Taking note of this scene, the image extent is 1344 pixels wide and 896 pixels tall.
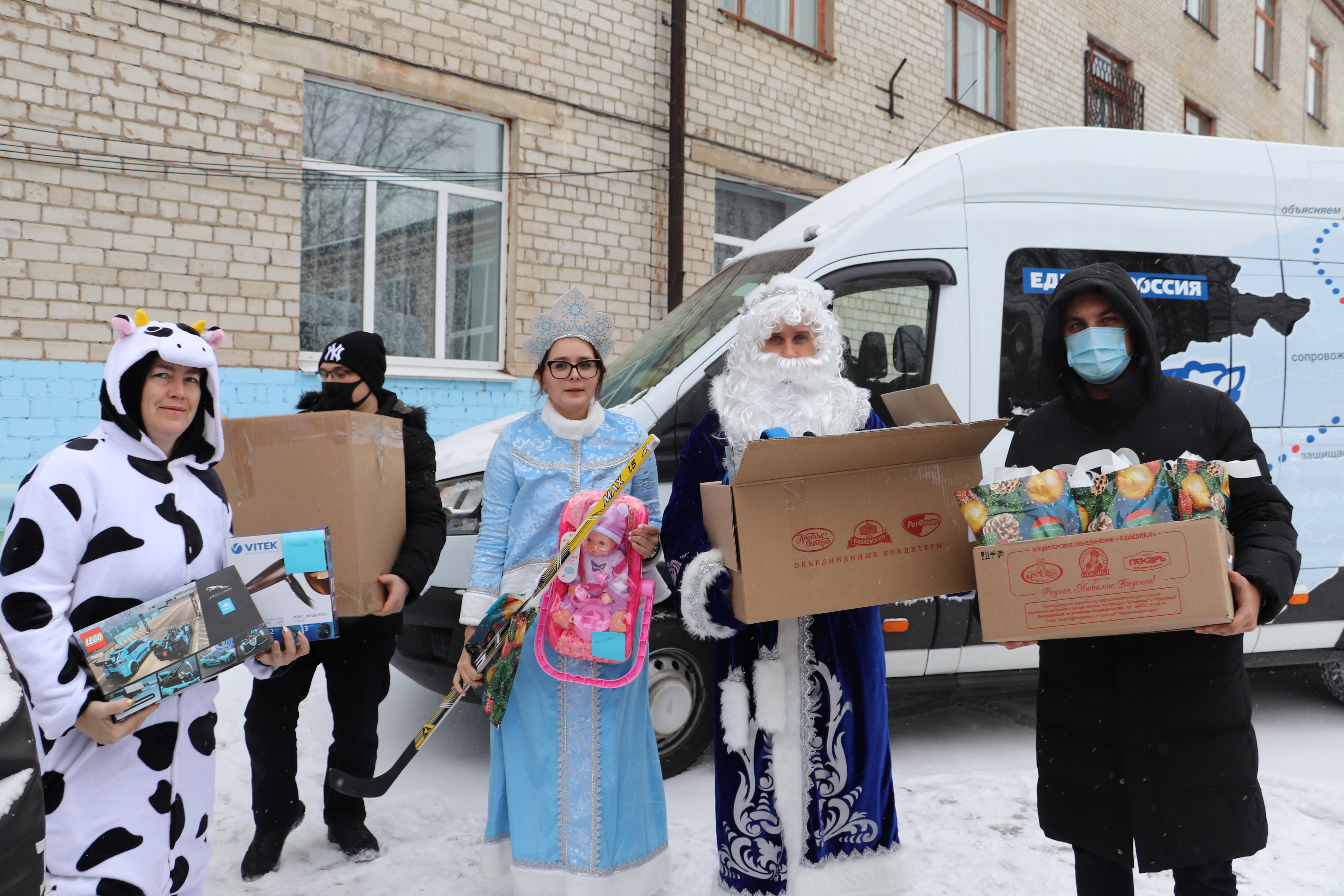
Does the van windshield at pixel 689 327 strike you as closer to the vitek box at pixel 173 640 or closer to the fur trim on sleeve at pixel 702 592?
the fur trim on sleeve at pixel 702 592

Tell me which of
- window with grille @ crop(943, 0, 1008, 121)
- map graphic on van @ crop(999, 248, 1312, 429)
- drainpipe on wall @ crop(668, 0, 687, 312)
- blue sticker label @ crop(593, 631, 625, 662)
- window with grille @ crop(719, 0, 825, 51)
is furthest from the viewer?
window with grille @ crop(943, 0, 1008, 121)

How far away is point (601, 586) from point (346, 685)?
1.05 m

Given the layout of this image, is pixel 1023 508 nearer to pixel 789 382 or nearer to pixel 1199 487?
pixel 1199 487

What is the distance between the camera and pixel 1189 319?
4.17 m

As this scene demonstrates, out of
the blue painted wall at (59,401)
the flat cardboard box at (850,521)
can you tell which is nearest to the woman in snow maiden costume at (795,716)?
the flat cardboard box at (850,521)

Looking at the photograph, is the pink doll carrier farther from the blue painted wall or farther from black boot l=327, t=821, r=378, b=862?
the blue painted wall

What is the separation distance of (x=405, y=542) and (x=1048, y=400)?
9.14 ft

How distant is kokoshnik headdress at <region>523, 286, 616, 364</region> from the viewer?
2.69 meters

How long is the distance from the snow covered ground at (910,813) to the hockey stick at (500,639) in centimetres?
44

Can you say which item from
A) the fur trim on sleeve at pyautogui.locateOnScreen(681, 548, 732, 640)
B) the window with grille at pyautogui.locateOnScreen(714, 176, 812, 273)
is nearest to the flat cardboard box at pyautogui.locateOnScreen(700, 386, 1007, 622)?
the fur trim on sleeve at pyautogui.locateOnScreen(681, 548, 732, 640)

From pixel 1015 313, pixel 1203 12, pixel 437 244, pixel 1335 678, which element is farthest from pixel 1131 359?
pixel 1203 12

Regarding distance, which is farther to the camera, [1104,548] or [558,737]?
[558,737]

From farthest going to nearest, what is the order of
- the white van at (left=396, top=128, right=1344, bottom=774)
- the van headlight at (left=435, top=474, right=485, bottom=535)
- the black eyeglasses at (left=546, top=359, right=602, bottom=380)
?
1. the white van at (left=396, top=128, right=1344, bottom=774)
2. the van headlight at (left=435, top=474, right=485, bottom=535)
3. the black eyeglasses at (left=546, top=359, right=602, bottom=380)

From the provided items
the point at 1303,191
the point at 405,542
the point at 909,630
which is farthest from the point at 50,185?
the point at 1303,191
